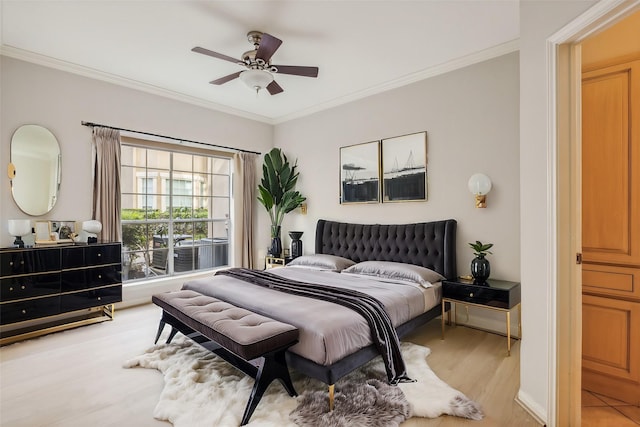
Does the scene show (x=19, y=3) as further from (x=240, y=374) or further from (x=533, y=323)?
(x=533, y=323)

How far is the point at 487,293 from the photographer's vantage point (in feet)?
9.78

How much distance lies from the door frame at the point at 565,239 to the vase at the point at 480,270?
135cm

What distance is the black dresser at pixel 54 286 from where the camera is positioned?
3107 mm

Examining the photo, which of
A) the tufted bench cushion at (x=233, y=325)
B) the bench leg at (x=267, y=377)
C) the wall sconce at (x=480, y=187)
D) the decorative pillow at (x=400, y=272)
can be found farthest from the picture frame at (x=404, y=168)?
the bench leg at (x=267, y=377)

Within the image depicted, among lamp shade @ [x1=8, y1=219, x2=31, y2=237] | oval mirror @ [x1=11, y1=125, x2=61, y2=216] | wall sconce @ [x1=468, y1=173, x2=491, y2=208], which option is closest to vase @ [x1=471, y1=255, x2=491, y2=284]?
wall sconce @ [x1=468, y1=173, x2=491, y2=208]

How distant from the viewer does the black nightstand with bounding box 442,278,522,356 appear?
287 centimetres

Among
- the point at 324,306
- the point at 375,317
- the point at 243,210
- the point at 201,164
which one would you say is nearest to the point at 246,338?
the point at 324,306

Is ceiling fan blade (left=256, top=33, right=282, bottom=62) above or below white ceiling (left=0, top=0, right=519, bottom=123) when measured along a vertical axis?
below

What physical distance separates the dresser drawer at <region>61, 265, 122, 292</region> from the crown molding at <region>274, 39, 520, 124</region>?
3636mm

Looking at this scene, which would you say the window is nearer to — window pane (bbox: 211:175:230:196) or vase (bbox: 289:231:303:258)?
window pane (bbox: 211:175:230:196)

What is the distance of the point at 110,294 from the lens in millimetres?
3742

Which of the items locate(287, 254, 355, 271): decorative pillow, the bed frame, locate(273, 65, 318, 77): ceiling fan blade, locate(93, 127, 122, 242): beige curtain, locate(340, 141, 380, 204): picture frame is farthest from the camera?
locate(340, 141, 380, 204): picture frame

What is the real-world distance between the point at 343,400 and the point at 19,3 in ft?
13.1

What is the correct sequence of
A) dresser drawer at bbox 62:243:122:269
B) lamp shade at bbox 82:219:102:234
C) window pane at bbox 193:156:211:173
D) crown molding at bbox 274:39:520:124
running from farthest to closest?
window pane at bbox 193:156:211:173 → lamp shade at bbox 82:219:102:234 → dresser drawer at bbox 62:243:122:269 → crown molding at bbox 274:39:520:124
